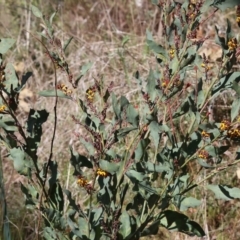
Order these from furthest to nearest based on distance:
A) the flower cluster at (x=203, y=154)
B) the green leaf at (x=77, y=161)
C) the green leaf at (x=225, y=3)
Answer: the green leaf at (x=77, y=161)
the flower cluster at (x=203, y=154)
the green leaf at (x=225, y=3)

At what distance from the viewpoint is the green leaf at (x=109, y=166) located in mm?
1642

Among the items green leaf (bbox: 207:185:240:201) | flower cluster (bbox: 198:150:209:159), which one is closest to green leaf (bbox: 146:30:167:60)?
flower cluster (bbox: 198:150:209:159)

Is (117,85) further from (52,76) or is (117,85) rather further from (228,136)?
(228,136)

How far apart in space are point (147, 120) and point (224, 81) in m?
0.25

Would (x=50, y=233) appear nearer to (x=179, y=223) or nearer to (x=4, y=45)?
(x=179, y=223)

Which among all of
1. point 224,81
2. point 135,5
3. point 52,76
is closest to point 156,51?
point 224,81

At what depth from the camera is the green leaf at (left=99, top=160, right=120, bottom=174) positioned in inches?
64.6

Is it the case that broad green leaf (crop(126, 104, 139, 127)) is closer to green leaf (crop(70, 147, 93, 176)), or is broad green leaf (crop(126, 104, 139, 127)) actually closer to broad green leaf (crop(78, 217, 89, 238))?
green leaf (crop(70, 147, 93, 176))

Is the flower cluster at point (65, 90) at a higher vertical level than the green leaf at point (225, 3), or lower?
lower

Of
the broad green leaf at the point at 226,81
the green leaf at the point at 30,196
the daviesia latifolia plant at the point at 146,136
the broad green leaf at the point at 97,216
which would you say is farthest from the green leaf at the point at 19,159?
the broad green leaf at the point at 226,81

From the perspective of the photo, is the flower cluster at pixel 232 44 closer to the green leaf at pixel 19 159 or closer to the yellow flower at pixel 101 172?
the yellow flower at pixel 101 172

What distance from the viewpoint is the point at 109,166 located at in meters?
1.65

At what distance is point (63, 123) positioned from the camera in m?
3.29

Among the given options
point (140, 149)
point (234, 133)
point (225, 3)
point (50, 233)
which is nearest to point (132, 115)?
point (140, 149)
